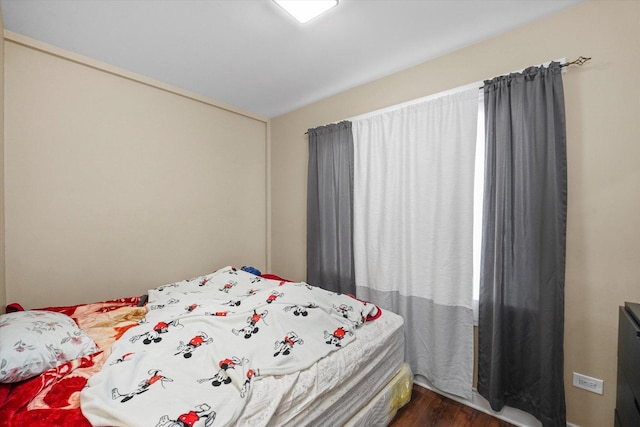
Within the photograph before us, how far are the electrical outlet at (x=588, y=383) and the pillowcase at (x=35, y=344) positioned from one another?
2.86 meters

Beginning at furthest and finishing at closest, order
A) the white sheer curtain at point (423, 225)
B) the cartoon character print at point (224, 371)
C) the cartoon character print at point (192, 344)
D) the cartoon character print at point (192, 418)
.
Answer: the white sheer curtain at point (423, 225) → the cartoon character print at point (192, 344) → the cartoon character print at point (224, 371) → the cartoon character print at point (192, 418)

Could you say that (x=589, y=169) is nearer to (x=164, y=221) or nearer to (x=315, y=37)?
(x=315, y=37)

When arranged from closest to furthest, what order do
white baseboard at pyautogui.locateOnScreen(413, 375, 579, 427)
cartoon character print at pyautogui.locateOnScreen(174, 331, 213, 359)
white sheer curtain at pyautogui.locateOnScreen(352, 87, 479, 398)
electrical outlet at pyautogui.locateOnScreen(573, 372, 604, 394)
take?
cartoon character print at pyautogui.locateOnScreen(174, 331, 213, 359) → electrical outlet at pyautogui.locateOnScreen(573, 372, 604, 394) → white baseboard at pyautogui.locateOnScreen(413, 375, 579, 427) → white sheer curtain at pyautogui.locateOnScreen(352, 87, 479, 398)

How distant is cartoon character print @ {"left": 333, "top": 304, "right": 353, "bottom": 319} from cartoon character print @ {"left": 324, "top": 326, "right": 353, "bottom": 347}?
14 cm

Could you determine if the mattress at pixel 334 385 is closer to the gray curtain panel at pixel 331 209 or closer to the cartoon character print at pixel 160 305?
the gray curtain panel at pixel 331 209

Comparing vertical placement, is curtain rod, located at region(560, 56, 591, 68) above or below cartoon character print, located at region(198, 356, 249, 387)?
above

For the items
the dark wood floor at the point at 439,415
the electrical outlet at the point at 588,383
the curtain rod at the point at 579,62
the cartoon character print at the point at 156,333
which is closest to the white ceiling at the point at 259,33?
the curtain rod at the point at 579,62

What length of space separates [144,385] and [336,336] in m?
0.97

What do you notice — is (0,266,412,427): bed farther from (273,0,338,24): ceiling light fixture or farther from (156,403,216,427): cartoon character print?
(273,0,338,24): ceiling light fixture

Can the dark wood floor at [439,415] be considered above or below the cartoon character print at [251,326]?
below

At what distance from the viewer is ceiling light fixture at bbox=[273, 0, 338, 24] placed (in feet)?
5.29

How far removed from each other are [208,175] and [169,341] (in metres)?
2.03

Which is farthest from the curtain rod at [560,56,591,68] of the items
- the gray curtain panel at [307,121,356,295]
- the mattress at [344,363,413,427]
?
the mattress at [344,363,413,427]

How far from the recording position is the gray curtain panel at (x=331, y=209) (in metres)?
2.75
